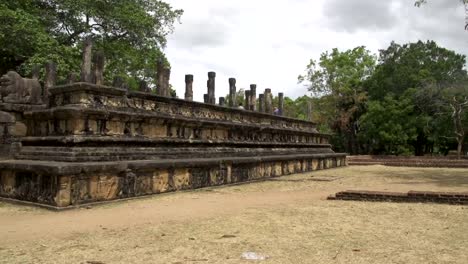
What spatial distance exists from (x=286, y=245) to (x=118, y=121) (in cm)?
518

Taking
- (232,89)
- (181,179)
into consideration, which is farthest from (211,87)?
(181,179)

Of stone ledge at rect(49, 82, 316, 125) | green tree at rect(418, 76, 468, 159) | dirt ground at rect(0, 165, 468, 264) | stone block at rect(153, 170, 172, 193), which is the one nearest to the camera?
dirt ground at rect(0, 165, 468, 264)

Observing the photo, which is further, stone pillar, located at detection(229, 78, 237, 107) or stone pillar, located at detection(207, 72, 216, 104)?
stone pillar, located at detection(229, 78, 237, 107)

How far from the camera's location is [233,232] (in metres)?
5.09

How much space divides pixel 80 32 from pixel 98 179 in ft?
46.9

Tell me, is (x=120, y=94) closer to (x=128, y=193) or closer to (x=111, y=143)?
(x=111, y=143)

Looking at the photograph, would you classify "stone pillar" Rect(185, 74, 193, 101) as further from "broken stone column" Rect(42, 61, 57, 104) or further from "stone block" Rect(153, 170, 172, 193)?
"stone block" Rect(153, 170, 172, 193)

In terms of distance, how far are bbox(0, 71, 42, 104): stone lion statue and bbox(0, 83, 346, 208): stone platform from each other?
29 centimetres

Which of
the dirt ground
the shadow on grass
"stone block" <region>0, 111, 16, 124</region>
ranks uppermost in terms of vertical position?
"stone block" <region>0, 111, 16, 124</region>

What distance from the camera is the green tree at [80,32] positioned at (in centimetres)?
1609

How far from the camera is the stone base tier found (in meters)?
6.73

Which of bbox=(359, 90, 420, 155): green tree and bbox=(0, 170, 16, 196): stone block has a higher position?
bbox=(359, 90, 420, 155): green tree

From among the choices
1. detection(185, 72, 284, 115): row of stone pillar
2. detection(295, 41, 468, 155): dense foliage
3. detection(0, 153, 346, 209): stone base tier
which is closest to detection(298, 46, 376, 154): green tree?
detection(295, 41, 468, 155): dense foliage

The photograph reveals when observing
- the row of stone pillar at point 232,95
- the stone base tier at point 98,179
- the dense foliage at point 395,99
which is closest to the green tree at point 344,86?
the dense foliage at point 395,99
